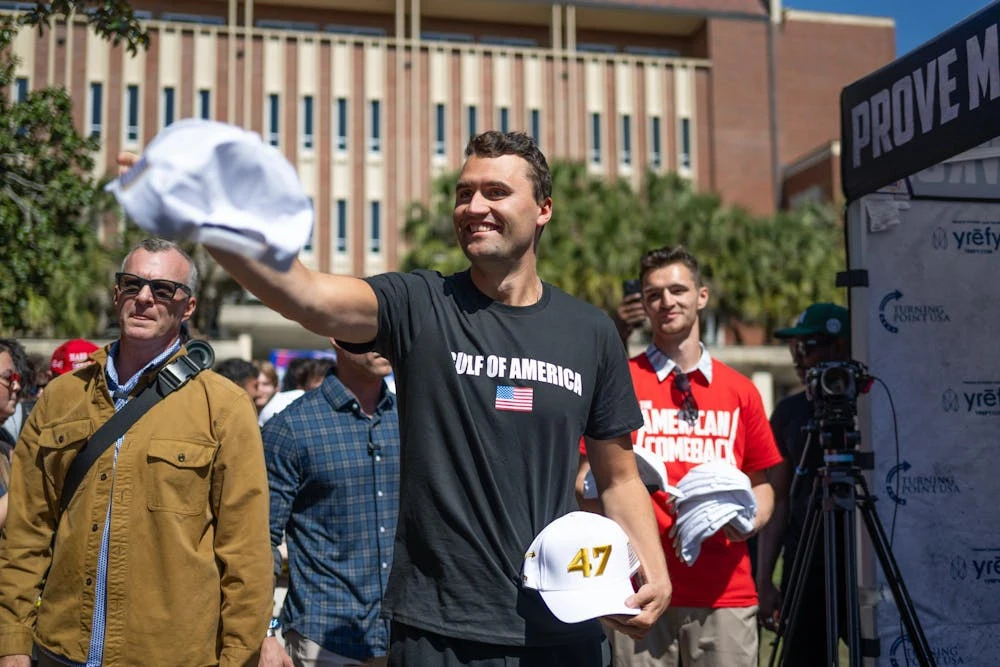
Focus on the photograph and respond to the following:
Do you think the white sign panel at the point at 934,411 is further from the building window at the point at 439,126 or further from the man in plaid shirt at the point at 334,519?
the building window at the point at 439,126

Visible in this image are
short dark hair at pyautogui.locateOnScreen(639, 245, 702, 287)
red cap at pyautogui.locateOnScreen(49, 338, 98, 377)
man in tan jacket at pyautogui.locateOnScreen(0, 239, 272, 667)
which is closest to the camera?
man in tan jacket at pyautogui.locateOnScreen(0, 239, 272, 667)

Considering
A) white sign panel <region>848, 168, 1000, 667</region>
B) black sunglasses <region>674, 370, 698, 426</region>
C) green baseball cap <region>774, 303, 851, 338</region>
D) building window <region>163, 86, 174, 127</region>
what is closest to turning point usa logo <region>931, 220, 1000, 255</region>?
white sign panel <region>848, 168, 1000, 667</region>

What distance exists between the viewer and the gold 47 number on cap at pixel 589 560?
2.29 meters

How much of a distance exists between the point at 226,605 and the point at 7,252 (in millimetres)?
6327

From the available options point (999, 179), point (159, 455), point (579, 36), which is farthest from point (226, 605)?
point (579, 36)

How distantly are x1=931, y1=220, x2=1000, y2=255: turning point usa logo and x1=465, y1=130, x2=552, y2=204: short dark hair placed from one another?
2889mm

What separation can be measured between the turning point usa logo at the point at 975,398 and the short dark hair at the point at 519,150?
2944mm

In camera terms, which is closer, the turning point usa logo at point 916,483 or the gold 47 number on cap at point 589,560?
the gold 47 number on cap at point 589,560

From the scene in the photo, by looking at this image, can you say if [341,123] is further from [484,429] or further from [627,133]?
[484,429]

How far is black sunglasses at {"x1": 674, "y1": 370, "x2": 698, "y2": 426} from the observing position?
166 inches

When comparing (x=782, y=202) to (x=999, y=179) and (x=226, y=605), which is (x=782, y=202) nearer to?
(x=999, y=179)

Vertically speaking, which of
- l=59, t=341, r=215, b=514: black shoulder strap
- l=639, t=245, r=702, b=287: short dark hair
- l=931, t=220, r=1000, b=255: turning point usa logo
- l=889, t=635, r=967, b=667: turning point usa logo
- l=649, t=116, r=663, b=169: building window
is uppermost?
l=649, t=116, r=663, b=169: building window

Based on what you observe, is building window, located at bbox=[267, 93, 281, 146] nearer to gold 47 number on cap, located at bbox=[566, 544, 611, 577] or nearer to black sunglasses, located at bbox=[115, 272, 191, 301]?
black sunglasses, located at bbox=[115, 272, 191, 301]

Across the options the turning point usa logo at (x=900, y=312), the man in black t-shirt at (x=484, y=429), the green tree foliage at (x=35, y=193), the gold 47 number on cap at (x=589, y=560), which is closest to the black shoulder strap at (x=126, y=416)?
the man in black t-shirt at (x=484, y=429)
